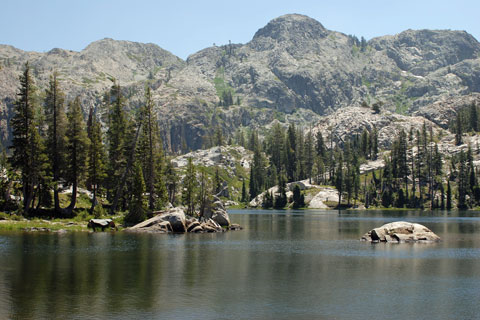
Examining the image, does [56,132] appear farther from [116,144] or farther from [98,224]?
[98,224]

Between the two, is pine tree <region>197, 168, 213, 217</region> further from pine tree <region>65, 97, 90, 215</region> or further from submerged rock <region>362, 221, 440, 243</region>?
submerged rock <region>362, 221, 440, 243</region>

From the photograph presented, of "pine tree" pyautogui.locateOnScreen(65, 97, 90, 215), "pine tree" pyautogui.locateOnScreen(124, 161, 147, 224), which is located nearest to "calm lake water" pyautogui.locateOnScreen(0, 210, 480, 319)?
"pine tree" pyautogui.locateOnScreen(124, 161, 147, 224)

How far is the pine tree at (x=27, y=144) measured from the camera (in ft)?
292

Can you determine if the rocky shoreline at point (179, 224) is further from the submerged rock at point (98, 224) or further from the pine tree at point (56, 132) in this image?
the pine tree at point (56, 132)

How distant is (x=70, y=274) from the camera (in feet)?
155

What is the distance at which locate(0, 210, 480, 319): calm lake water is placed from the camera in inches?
1374

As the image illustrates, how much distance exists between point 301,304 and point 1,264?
33.7 meters

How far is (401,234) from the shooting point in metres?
82.2

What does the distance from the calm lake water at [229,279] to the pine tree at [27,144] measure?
50.9ft

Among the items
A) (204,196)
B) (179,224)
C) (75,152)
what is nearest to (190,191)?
(204,196)

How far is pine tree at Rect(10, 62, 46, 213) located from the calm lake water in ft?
50.9

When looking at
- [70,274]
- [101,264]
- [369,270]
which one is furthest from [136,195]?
[369,270]

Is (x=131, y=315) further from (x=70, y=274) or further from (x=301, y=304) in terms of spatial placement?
(x=70, y=274)

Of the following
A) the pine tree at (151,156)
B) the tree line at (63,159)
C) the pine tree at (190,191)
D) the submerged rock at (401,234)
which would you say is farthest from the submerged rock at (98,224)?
the submerged rock at (401,234)
